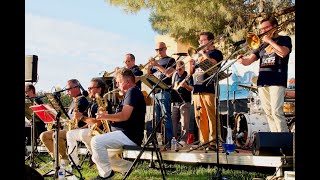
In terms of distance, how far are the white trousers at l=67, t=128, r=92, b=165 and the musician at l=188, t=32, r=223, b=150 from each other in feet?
6.58

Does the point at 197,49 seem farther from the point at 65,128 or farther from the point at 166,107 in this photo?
the point at 65,128

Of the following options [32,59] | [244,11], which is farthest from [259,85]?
[244,11]

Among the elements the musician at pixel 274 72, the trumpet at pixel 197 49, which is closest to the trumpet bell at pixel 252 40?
the musician at pixel 274 72

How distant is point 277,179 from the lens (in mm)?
5344

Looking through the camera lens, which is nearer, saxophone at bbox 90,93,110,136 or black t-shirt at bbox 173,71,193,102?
saxophone at bbox 90,93,110,136

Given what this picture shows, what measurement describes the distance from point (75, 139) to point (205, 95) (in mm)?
2530

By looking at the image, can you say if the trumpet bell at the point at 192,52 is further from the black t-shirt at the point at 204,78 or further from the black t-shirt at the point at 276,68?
the black t-shirt at the point at 276,68

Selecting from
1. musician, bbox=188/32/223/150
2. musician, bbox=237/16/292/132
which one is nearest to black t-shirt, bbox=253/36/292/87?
musician, bbox=237/16/292/132

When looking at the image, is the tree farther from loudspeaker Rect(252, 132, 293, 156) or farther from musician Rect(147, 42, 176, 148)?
loudspeaker Rect(252, 132, 293, 156)

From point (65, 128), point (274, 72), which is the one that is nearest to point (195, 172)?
point (274, 72)

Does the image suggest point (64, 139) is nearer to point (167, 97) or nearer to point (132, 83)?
point (167, 97)

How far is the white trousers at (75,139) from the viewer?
8.12m

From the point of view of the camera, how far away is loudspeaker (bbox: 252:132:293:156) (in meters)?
5.50

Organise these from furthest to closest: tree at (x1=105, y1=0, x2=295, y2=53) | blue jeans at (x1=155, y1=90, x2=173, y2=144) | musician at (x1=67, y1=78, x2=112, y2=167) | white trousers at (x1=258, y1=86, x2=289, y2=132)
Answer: tree at (x1=105, y1=0, x2=295, y2=53)
musician at (x1=67, y1=78, x2=112, y2=167)
blue jeans at (x1=155, y1=90, x2=173, y2=144)
white trousers at (x1=258, y1=86, x2=289, y2=132)
